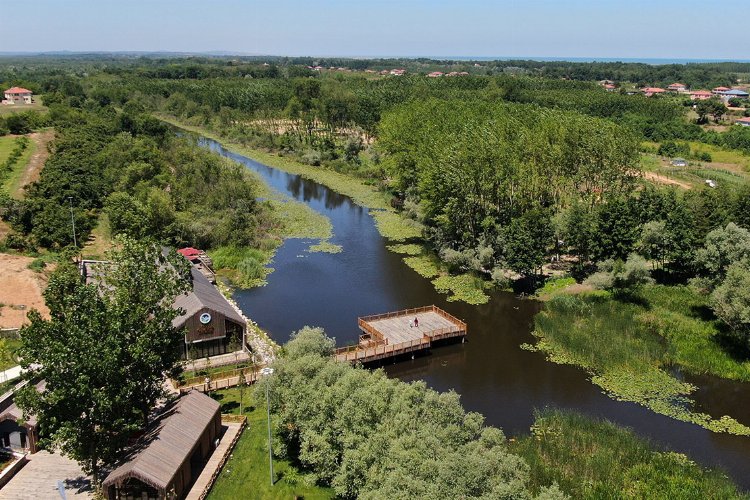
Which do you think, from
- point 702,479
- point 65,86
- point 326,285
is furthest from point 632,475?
point 65,86

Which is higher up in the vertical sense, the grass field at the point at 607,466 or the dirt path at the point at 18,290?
the dirt path at the point at 18,290

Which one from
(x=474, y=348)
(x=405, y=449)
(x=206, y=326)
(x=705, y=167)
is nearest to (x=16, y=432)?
(x=206, y=326)

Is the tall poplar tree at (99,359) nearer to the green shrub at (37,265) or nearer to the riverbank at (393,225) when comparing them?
the green shrub at (37,265)

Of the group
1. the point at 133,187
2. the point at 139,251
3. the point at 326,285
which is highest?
the point at 139,251

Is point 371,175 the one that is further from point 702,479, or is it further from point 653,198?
point 702,479

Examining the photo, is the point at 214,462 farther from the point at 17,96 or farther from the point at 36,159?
the point at 17,96

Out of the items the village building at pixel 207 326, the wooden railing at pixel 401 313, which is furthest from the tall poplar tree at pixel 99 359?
the wooden railing at pixel 401 313
